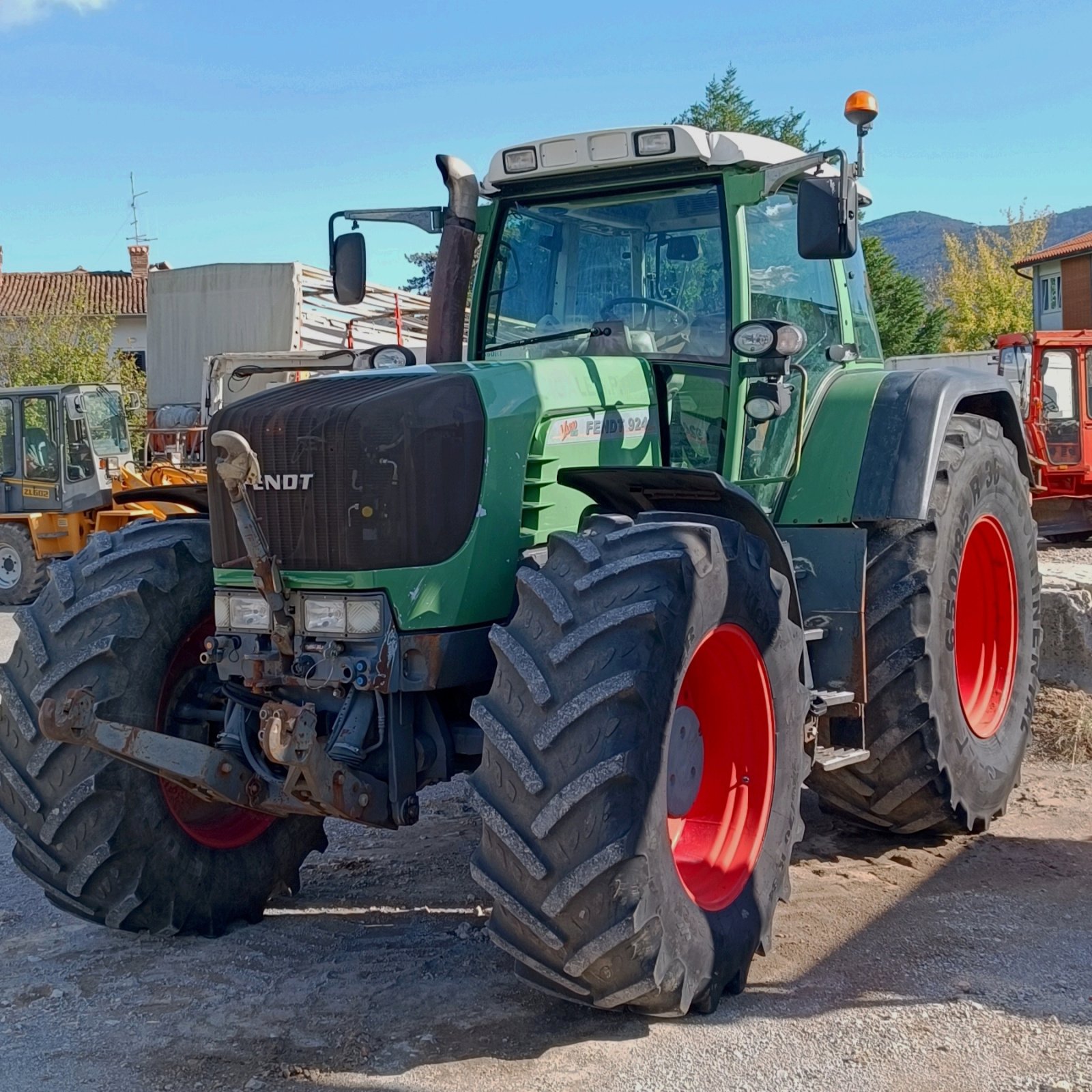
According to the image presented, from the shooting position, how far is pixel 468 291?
531 centimetres

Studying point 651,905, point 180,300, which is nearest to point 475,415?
point 651,905

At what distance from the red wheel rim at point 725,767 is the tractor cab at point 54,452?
40.4 feet

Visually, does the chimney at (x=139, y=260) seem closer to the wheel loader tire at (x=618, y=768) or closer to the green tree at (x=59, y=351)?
the green tree at (x=59, y=351)

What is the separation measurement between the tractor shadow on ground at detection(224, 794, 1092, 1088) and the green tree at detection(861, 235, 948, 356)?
91.8ft

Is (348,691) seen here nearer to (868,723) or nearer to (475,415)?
(475,415)

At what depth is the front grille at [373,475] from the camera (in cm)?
398

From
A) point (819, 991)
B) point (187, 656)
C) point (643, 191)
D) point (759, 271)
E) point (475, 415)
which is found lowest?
point (819, 991)

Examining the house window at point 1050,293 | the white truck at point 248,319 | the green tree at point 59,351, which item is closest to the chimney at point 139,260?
the green tree at point 59,351

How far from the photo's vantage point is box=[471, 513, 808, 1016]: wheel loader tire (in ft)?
11.2

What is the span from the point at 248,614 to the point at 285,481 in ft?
1.39

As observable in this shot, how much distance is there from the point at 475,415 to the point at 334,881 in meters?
2.17

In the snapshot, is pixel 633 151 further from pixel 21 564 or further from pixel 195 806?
pixel 21 564

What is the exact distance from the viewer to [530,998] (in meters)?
3.94

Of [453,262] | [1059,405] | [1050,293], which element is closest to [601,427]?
[453,262]
